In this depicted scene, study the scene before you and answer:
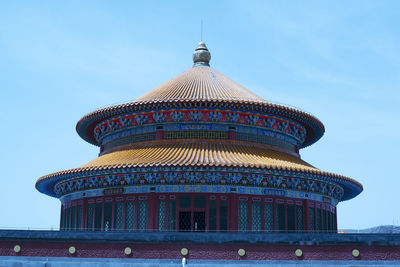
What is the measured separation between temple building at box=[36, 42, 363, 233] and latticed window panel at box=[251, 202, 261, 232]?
6 centimetres

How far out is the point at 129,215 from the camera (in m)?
31.9

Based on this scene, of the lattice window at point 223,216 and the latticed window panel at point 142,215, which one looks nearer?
the lattice window at point 223,216

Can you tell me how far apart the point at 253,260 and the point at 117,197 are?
12.8 metres

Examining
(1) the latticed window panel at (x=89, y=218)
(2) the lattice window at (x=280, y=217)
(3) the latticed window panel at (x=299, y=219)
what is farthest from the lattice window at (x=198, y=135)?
(1) the latticed window panel at (x=89, y=218)

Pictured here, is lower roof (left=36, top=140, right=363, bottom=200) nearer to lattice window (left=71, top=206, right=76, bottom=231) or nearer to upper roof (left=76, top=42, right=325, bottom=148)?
A: lattice window (left=71, top=206, right=76, bottom=231)

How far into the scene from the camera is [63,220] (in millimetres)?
36875

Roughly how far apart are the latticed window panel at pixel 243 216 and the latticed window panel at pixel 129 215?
5.94 m

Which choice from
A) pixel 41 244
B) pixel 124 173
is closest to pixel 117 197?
pixel 124 173

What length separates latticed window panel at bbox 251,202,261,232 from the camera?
102 ft

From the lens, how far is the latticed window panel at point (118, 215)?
31.9 m

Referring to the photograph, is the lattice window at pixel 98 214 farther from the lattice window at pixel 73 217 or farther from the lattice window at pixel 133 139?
the lattice window at pixel 133 139

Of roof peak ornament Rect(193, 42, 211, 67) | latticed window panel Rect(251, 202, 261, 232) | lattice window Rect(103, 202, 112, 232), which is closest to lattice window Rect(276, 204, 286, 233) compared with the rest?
latticed window panel Rect(251, 202, 261, 232)

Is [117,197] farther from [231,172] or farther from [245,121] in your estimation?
[245,121]

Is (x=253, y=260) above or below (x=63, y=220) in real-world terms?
below
